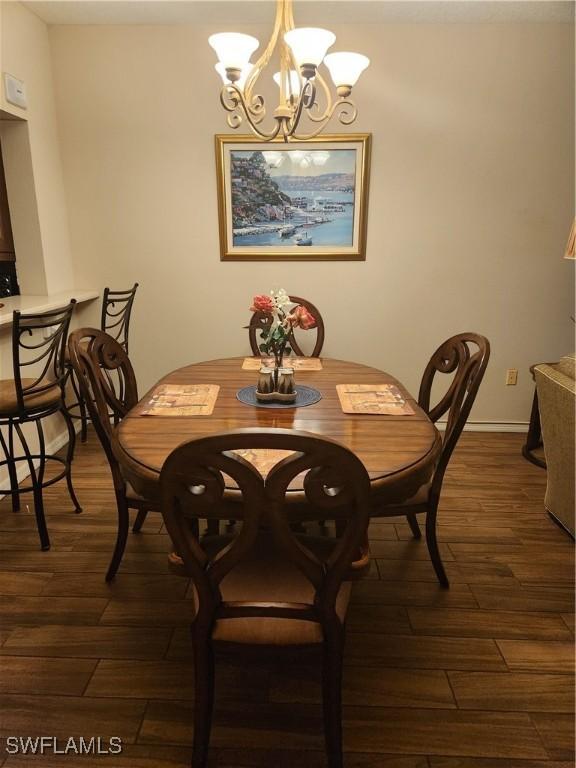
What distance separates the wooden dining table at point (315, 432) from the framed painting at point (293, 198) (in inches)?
57.9

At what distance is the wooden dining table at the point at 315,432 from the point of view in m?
1.28

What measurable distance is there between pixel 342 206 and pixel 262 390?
1.88m

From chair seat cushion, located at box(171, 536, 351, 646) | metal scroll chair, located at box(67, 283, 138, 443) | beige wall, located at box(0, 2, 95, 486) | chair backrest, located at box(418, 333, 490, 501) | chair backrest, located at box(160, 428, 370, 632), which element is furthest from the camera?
metal scroll chair, located at box(67, 283, 138, 443)

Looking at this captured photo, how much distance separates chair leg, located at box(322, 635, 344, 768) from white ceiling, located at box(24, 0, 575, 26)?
3.21 m

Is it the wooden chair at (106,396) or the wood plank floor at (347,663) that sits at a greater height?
the wooden chair at (106,396)

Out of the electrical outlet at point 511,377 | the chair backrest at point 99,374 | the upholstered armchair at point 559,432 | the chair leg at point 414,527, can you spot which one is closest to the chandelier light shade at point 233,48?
the chair backrest at point 99,374

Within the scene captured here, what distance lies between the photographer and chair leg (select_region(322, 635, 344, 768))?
118 cm

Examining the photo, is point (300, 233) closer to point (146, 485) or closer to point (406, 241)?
point (406, 241)

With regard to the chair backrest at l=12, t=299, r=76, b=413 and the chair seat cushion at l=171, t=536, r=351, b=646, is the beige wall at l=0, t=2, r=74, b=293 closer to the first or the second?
the chair backrest at l=12, t=299, r=76, b=413

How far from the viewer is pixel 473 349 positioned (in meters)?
3.40

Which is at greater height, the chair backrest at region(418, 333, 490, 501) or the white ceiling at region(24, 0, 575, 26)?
the white ceiling at region(24, 0, 575, 26)

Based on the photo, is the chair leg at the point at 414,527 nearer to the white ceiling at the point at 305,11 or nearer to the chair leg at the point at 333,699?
the chair leg at the point at 333,699

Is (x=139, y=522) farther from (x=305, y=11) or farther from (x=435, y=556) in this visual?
(x=305, y=11)

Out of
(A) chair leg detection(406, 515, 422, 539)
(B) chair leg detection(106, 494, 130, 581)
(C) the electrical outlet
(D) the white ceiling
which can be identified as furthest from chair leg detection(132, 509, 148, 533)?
(D) the white ceiling
